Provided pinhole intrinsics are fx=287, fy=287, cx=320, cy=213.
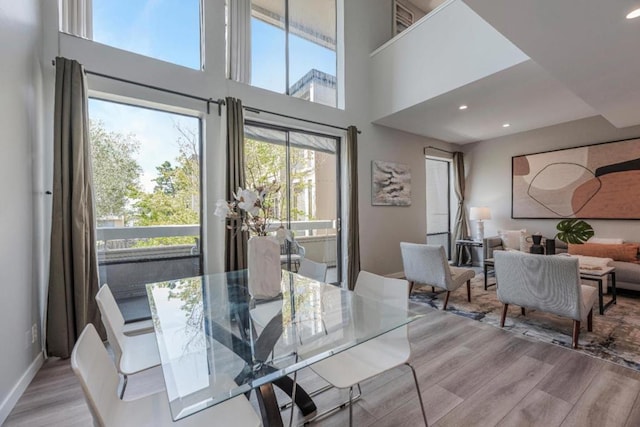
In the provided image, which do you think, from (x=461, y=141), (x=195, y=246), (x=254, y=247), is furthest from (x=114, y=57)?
(x=461, y=141)

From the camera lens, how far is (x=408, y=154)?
17.9 feet

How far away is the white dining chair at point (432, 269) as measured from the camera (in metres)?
3.52

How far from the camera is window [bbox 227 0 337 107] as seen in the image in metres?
3.69

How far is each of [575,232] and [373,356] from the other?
461cm

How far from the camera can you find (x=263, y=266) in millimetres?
1832

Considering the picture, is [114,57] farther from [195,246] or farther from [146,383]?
[146,383]

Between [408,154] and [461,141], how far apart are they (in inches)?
61.1

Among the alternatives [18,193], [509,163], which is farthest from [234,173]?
[509,163]

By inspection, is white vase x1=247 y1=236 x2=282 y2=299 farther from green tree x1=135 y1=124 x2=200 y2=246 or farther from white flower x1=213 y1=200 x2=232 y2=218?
green tree x1=135 y1=124 x2=200 y2=246

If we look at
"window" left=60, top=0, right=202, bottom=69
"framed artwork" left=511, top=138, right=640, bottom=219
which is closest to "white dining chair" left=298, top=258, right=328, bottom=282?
"window" left=60, top=0, right=202, bottom=69

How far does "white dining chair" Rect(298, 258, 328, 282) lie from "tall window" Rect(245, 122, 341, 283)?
2.55ft

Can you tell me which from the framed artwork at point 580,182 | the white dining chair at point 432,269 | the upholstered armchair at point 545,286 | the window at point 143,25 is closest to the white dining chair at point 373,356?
the upholstered armchair at point 545,286

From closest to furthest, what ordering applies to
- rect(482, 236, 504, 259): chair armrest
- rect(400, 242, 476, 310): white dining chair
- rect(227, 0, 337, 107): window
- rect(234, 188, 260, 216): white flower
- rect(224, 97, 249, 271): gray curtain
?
rect(234, 188, 260, 216): white flower < rect(224, 97, 249, 271): gray curtain < rect(400, 242, 476, 310): white dining chair < rect(227, 0, 337, 107): window < rect(482, 236, 504, 259): chair armrest

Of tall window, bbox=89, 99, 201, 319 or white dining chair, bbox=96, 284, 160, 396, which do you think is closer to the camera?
white dining chair, bbox=96, 284, 160, 396
